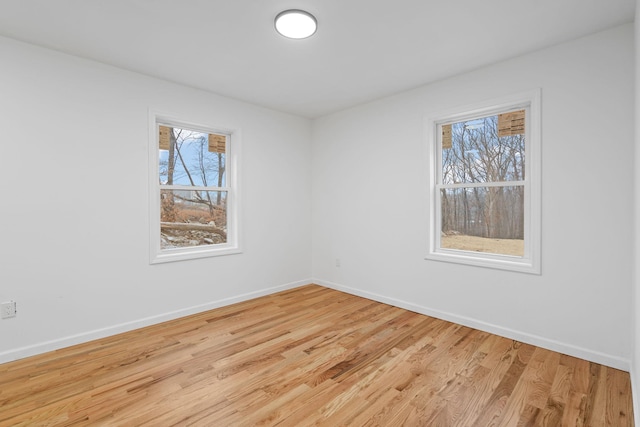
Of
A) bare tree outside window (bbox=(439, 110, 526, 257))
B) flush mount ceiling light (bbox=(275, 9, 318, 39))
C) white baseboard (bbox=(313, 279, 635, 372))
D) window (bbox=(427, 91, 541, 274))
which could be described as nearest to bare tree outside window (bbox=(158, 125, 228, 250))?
flush mount ceiling light (bbox=(275, 9, 318, 39))

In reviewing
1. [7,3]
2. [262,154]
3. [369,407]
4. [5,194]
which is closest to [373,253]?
[262,154]

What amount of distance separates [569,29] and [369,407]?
9.80ft

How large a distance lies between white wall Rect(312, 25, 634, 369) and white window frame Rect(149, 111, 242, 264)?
66.2 inches

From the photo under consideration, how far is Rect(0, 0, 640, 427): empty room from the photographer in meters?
2.06

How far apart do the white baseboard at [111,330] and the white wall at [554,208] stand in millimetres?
1785

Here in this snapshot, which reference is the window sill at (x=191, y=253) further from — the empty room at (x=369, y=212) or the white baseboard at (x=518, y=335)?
the white baseboard at (x=518, y=335)

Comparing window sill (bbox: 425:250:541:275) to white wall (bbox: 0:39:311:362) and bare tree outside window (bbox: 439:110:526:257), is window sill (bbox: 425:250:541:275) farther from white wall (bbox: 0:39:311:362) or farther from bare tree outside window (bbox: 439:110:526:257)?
white wall (bbox: 0:39:311:362)

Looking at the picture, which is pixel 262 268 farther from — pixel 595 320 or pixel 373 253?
pixel 595 320

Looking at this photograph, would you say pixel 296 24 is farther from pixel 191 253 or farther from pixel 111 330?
pixel 111 330

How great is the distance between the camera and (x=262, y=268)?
13.6 ft

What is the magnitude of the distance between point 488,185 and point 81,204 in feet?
12.2

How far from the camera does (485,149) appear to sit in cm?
315

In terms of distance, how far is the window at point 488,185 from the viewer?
9.08ft

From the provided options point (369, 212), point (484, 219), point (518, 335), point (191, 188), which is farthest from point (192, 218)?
point (518, 335)
